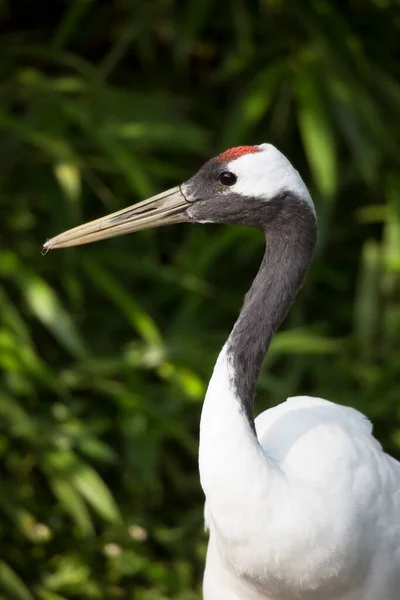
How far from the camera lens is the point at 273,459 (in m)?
1.84

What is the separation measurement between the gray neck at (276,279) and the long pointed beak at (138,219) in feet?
0.56

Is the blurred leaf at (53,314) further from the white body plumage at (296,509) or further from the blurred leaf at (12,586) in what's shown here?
the white body plumage at (296,509)

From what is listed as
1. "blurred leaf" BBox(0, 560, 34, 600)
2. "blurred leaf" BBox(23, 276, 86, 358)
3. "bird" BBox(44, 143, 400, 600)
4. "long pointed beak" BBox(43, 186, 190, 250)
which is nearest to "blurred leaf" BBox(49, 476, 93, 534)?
"blurred leaf" BBox(0, 560, 34, 600)

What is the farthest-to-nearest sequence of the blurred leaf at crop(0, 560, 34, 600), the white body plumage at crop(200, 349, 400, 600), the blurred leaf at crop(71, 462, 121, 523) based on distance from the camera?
the blurred leaf at crop(71, 462, 121, 523) → the blurred leaf at crop(0, 560, 34, 600) → the white body plumage at crop(200, 349, 400, 600)

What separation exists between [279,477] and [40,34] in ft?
7.11

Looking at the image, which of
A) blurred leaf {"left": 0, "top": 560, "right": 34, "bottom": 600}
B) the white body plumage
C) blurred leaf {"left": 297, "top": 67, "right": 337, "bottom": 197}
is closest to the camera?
the white body plumage

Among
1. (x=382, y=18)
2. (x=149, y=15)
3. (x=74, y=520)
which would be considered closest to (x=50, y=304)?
(x=74, y=520)

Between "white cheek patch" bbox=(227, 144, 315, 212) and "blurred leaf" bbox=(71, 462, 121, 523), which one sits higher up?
"white cheek patch" bbox=(227, 144, 315, 212)

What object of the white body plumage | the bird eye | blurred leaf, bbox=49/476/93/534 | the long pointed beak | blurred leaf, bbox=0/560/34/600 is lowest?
blurred leaf, bbox=0/560/34/600

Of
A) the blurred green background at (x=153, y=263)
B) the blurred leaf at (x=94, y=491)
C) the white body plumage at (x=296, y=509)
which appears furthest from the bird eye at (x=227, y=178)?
the blurred leaf at (x=94, y=491)

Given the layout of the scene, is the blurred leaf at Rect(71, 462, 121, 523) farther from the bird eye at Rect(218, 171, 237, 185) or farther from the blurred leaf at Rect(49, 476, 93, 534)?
the bird eye at Rect(218, 171, 237, 185)

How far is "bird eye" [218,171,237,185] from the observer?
6.02 ft

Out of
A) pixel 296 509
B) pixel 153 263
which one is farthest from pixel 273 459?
pixel 153 263

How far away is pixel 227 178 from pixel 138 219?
0.18 meters
